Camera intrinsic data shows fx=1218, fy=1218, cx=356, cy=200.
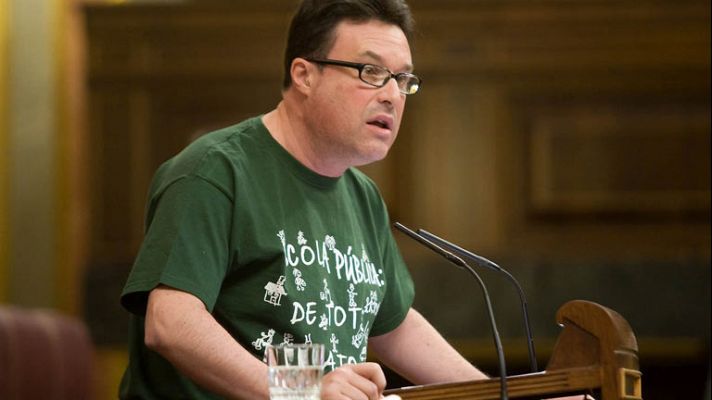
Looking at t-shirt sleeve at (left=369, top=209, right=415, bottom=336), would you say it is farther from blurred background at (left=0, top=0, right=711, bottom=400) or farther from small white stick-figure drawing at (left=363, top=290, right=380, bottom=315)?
blurred background at (left=0, top=0, right=711, bottom=400)

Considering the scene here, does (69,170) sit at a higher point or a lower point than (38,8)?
lower

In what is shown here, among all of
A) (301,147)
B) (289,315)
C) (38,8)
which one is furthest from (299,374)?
(38,8)

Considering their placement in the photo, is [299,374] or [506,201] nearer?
[299,374]

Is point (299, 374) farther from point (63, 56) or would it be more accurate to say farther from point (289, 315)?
point (63, 56)

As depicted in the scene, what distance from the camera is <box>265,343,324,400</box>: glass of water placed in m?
1.65

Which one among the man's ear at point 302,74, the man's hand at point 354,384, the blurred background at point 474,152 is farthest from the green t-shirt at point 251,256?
the blurred background at point 474,152

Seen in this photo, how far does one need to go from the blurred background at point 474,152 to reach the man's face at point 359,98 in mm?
2209

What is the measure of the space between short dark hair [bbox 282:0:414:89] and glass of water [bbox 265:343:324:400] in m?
0.82

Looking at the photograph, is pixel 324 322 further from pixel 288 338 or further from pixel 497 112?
pixel 497 112

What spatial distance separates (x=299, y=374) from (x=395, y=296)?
89 cm

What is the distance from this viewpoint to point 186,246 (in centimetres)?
201

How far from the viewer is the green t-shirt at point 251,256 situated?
2.04 meters

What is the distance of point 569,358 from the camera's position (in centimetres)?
193

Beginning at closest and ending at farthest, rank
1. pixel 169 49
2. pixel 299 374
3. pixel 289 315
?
pixel 299 374 < pixel 289 315 < pixel 169 49
